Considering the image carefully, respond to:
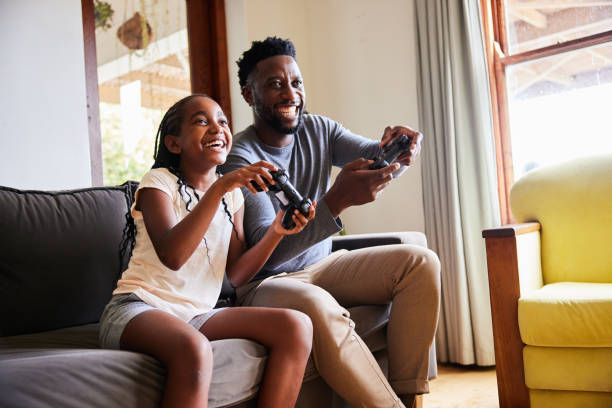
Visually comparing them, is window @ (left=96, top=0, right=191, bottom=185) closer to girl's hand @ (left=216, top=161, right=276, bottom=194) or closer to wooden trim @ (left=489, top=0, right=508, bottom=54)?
girl's hand @ (left=216, top=161, right=276, bottom=194)

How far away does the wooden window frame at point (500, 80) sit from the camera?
9.09 feet

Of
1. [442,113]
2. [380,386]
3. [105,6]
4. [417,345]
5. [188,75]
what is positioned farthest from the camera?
[188,75]

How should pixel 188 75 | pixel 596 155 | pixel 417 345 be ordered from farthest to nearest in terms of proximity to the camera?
pixel 188 75
pixel 596 155
pixel 417 345

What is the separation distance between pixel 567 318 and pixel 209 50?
229 cm

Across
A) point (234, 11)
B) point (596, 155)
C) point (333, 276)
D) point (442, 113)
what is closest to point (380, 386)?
point (333, 276)

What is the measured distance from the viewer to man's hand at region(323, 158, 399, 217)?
1.48 metres

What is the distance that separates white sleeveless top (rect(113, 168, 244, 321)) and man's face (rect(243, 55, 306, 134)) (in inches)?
17.2

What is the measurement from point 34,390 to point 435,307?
1055 mm

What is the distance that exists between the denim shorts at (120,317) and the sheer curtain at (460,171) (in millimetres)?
1700

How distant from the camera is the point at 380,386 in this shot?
53.9 inches

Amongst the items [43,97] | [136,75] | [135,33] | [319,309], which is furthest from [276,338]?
[135,33]

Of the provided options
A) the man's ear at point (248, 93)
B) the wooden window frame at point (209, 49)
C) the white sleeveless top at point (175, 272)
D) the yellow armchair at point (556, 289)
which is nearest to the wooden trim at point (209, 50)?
the wooden window frame at point (209, 49)

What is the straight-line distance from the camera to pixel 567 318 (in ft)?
5.43

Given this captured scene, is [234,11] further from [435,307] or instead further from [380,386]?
[380,386]
